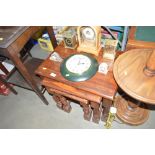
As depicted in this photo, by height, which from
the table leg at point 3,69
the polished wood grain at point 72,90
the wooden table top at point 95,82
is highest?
the wooden table top at point 95,82

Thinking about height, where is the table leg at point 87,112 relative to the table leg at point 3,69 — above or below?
below

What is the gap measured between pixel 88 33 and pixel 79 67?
0.28 m

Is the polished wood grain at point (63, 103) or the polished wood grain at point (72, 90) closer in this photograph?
the polished wood grain at point (72, 90)

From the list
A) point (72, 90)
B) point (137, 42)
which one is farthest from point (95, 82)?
point (137, 42)

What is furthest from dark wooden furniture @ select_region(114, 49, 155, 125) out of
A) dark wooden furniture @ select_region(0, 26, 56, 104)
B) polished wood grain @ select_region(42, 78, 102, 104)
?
dark wooden furniture @ select_region(0, 26, 56, 104)

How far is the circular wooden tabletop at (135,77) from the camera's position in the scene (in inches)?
38.0

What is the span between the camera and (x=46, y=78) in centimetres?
134

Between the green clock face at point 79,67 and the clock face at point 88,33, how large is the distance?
0.15 meters

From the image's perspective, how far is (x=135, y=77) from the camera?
1.04 metres

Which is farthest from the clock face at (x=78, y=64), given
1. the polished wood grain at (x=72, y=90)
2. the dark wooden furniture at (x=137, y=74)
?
the dark wooden furniture at (x=137, y=74)

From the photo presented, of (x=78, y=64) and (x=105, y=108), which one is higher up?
(x=78, y=64)

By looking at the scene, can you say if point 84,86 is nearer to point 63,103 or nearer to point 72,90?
point 72,90

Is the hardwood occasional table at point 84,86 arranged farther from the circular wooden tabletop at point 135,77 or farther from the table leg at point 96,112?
the circular wooden tabletop at point 135,77
